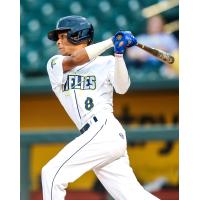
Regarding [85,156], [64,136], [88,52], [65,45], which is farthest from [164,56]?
[64,136]

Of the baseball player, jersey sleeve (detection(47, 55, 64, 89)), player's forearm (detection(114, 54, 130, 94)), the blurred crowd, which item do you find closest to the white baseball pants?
the baseball player

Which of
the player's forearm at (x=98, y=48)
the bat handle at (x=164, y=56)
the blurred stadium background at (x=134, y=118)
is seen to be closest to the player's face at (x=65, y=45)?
the player's forearm at (x=98, y=48)

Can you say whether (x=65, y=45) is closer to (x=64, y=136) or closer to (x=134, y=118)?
(x=64, y=136)

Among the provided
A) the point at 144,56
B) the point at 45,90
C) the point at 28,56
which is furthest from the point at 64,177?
the point at 28,56

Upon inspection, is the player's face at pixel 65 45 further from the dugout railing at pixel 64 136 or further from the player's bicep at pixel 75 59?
the dugout railing at pixel 64 136

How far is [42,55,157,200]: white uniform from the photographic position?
314 cm

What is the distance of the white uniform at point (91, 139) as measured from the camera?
3.14m

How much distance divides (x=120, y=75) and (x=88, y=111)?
264 mm

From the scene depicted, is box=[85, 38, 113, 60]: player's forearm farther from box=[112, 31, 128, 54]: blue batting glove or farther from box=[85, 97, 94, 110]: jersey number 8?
box=[85, 97, 94, 110]: jersey number 8
